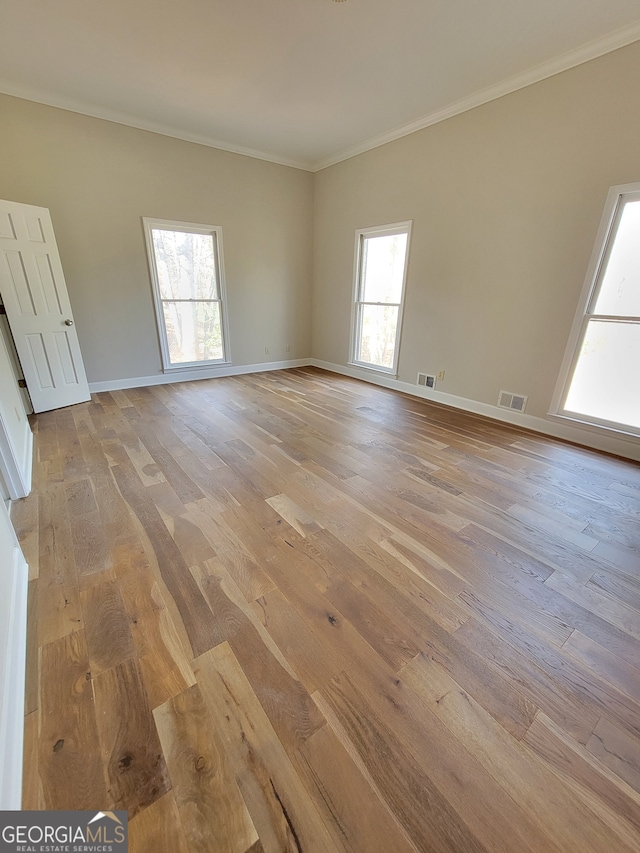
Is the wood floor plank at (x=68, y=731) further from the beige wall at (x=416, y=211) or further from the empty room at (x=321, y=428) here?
the beige wall at (x=416, y=211)

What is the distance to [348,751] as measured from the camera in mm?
989

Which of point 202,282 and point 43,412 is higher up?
point 202,282

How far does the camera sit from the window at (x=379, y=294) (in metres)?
4.44

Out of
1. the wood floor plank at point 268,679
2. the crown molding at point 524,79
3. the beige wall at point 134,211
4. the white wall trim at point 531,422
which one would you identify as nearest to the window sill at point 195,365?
the beige wall at point 134,211

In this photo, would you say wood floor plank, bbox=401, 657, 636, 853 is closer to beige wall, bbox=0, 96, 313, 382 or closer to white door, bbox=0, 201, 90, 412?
white door, bbox=0, 201, 90, 412

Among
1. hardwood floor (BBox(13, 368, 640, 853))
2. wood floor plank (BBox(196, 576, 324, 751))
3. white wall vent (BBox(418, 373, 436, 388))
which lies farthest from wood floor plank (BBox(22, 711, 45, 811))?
white wall vent (BBox(418, 373, 436, 388))

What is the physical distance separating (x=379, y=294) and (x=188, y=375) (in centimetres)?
301

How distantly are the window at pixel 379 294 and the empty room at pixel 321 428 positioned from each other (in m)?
0.05

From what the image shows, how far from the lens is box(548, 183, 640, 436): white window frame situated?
2.67m

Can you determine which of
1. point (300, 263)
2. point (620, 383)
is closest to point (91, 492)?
point (620, 383)

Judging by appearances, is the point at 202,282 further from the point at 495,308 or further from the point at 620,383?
the point at 620,383

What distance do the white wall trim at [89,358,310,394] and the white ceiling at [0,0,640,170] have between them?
2860 mm

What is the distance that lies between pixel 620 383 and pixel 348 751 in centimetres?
341

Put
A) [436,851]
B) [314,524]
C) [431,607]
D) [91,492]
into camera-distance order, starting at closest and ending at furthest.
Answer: [436,851]
[431,607]
[314,524]
[91,492]
